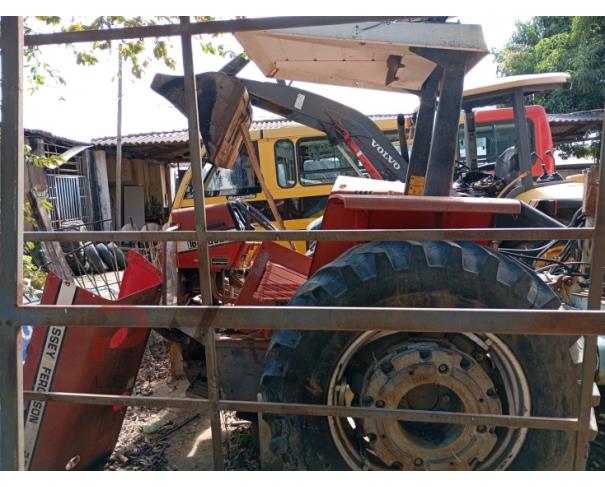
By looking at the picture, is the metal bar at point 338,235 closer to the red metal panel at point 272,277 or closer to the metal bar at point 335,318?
the metal bar at point 335,318

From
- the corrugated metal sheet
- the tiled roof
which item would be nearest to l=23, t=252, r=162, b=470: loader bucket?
the corrugated metal sheet

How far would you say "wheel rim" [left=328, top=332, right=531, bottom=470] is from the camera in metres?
2.04

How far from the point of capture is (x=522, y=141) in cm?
434

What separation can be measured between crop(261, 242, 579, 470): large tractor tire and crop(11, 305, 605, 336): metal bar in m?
0.73

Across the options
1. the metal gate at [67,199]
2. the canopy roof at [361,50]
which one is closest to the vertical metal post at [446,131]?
the canopy roof at [361,50]

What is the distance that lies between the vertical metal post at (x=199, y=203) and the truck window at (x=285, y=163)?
5337 mm

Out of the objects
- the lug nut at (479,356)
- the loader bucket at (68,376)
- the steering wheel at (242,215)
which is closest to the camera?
the lug nut at (479,356)

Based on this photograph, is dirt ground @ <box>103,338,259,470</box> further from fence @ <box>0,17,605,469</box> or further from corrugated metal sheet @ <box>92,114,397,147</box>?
corrugated metal sheet @ <box>92,114,397,147</box>

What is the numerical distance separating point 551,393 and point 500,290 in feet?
1.52

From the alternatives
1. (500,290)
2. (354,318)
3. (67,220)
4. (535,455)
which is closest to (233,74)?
(500,290)

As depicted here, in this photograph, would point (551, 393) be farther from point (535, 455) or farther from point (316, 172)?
point (316, 172)

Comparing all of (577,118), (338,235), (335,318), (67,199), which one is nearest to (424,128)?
(338,235)

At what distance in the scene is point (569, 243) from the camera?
323 cm

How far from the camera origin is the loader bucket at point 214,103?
3408 mm
